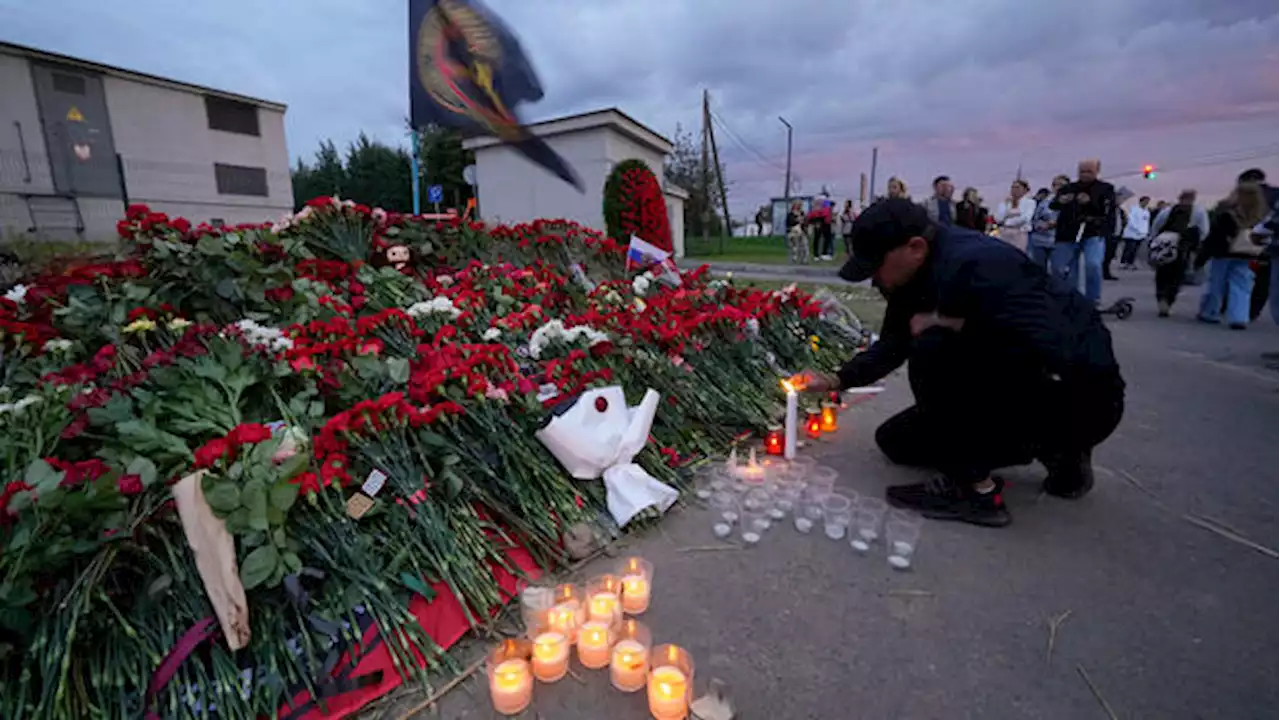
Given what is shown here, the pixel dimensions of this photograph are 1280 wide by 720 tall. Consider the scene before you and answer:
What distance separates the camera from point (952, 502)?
2.35 m

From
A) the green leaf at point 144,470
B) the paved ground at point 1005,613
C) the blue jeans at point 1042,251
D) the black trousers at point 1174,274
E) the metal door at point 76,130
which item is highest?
the metal door at point 76,130

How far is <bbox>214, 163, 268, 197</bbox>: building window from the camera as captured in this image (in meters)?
19.3

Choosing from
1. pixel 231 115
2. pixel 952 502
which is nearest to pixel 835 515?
pixel 952 502

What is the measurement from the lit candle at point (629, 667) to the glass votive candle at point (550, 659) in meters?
0.13

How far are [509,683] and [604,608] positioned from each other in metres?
0.33

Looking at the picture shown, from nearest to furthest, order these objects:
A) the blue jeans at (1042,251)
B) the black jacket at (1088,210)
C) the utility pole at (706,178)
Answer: the black jacket at (1088,210) < the blue jeans at (1042,251) < the utility pole at (706,178)

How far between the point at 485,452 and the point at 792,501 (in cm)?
128

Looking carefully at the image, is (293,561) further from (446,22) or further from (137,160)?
(137,160)

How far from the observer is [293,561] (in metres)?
1.50

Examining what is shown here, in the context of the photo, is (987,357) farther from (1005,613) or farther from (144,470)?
(144,470)

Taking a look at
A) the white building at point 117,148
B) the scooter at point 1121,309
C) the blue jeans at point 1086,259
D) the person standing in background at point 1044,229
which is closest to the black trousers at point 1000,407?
the blue jeans at point 1086,259

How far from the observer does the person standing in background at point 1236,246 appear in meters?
5.64

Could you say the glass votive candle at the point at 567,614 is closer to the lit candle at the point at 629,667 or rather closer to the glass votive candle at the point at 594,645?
the glass votive candle at the point at 594,645

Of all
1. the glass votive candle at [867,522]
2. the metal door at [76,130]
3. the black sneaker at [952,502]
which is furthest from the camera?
the metal door at [76,130]
